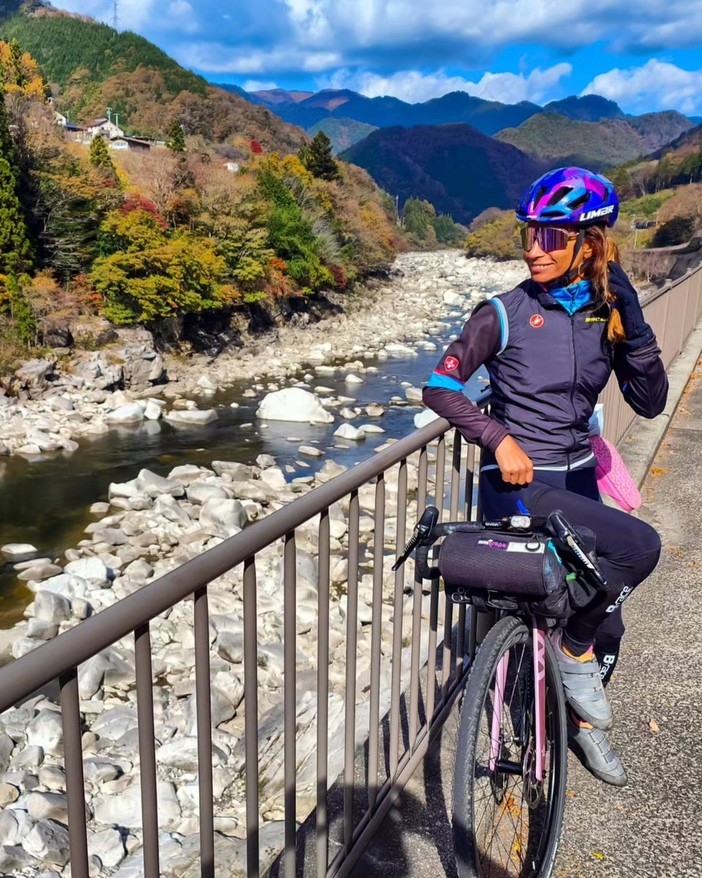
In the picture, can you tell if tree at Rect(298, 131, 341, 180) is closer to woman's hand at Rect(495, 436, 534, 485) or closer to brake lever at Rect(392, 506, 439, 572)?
woman's hand at Rect(495, 436, 534, 485)

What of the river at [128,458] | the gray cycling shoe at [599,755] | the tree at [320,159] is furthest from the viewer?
the tree at [320,159]

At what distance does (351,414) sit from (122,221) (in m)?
13.9

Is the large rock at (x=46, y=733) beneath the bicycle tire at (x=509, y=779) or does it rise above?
beneath

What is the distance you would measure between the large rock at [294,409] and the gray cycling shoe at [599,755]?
18471mm

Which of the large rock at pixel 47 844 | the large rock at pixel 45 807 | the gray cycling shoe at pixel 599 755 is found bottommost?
the large rock at pixel 45 807

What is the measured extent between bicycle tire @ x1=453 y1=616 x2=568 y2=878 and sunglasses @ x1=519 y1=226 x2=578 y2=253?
3.69 feet

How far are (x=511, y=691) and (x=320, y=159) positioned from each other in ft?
194

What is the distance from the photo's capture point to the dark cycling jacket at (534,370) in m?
2.35

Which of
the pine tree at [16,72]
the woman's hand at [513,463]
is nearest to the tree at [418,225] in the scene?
the pine tree at [16,72]

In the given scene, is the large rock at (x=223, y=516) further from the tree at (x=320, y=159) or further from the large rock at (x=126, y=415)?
the tree at (x=320, y=159)

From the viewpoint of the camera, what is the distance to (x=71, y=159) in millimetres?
31453

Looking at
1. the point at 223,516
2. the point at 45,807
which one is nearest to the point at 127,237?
the point at 223,516

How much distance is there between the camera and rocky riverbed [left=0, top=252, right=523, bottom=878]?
514 cm

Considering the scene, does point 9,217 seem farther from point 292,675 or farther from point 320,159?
point 320,159
